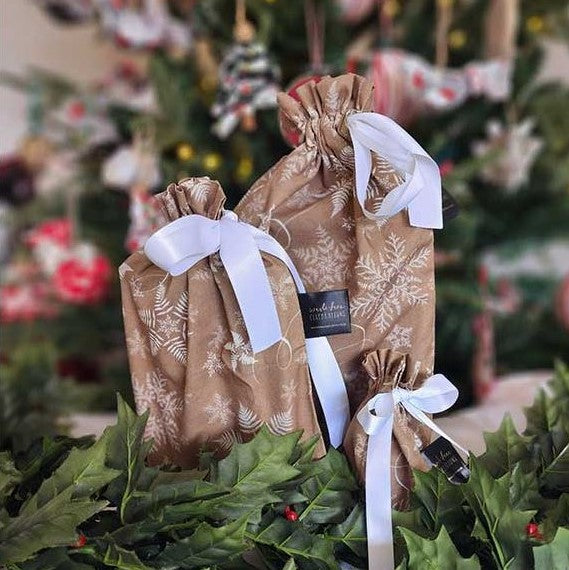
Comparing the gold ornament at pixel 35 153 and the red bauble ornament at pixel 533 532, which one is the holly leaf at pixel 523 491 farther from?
the gold ornament at pixel 35 153

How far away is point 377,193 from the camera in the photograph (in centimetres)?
57

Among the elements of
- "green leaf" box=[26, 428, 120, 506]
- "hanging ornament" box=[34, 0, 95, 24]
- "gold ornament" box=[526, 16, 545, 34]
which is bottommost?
"green leaf" box=[26, 428, 120, 506]

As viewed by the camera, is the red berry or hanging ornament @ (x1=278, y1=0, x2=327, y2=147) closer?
the red berry

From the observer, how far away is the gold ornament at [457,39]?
1.30 meters

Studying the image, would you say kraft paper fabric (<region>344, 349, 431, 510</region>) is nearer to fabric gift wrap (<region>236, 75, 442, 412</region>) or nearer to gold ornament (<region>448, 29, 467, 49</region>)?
fabric gift wrap (<region>236, 75, 442, 412</region>)

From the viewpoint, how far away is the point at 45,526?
1.48ft

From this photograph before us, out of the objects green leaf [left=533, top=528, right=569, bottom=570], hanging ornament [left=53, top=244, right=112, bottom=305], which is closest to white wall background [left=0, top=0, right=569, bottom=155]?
hanging ornament [left=53, top=244, right=112, bottom=305]

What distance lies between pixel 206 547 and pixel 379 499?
0.12 metres

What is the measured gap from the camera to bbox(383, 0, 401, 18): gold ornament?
4.12ft

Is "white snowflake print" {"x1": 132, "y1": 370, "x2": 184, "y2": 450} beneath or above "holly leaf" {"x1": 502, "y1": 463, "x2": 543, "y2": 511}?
above

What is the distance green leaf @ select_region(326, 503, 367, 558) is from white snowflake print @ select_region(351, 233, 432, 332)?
5.0 inches

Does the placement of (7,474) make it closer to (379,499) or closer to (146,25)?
(379,499)

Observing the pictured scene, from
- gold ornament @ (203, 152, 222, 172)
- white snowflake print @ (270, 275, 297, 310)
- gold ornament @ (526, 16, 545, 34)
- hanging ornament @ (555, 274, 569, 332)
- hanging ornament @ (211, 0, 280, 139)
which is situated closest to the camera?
white snowflake print @ (270, 275, 297, 310)

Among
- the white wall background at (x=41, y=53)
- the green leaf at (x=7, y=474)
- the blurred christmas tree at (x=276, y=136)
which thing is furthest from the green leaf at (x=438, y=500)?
the white wall background at (x=41, y=53)
